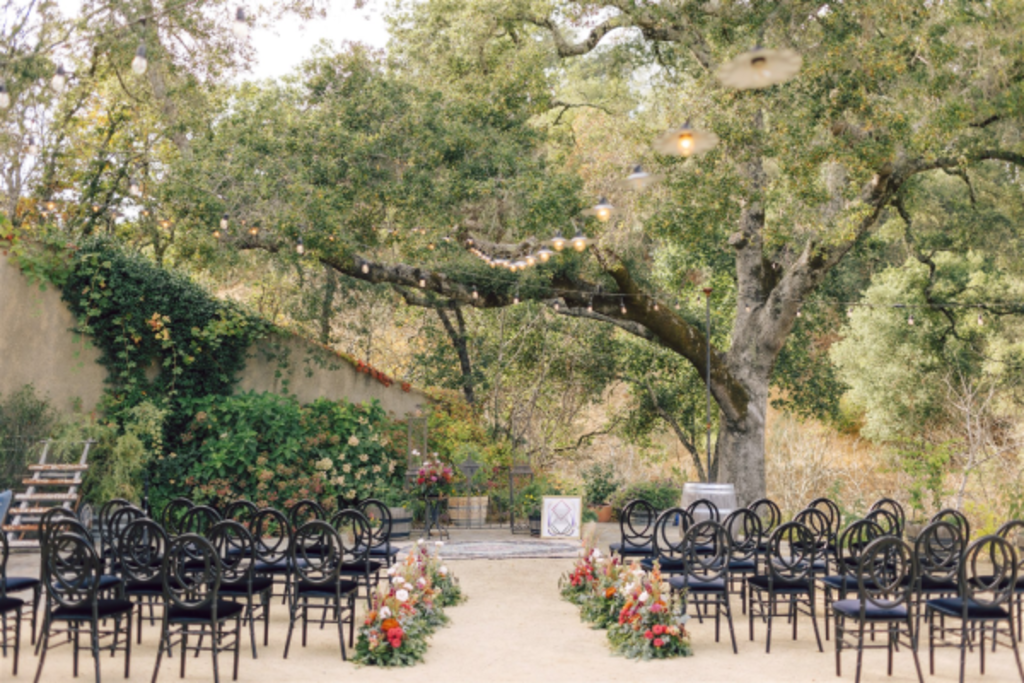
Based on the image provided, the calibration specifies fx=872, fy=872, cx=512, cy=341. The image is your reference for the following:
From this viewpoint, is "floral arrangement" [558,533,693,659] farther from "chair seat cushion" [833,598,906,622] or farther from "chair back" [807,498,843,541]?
"chair back" [807,498,843,541]

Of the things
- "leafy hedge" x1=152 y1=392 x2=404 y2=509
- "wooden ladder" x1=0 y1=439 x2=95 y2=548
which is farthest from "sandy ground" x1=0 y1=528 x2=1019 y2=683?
"leafy hedge" x1=152 y1=392 x2=404 y2=509

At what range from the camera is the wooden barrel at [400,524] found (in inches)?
391

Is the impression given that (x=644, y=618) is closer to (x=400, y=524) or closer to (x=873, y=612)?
(x=873, y=612)

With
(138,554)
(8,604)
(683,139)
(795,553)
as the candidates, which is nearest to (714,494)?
(795,553)

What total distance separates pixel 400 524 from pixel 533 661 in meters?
5.11

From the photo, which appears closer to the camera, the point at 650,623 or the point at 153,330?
the point at 650,623

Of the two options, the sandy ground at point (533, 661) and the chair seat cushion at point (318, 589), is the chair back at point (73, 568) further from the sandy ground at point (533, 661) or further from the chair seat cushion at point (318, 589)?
the chair seat cushion at point (318, 589)

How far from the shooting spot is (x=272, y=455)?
36.2ft

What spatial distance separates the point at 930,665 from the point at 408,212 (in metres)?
7.21

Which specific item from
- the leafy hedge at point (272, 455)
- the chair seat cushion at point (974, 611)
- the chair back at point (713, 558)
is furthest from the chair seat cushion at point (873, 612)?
the leafy hedge at point (272, 455)

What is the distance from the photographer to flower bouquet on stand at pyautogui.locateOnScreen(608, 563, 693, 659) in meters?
5.29

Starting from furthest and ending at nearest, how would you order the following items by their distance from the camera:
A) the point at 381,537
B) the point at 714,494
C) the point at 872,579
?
the point at 714,494, the point at 381,537, the point at 872,579

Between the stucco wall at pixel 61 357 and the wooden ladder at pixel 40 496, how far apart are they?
0.82 m

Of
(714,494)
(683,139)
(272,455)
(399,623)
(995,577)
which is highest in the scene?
(683,139)
